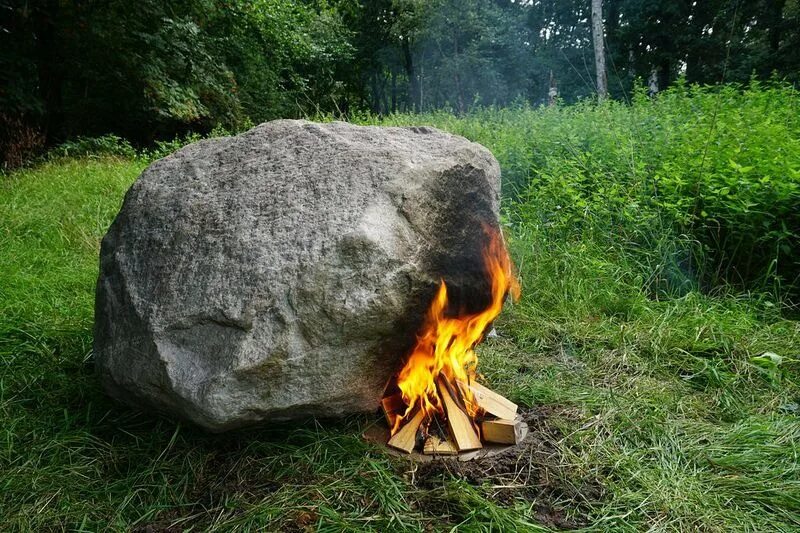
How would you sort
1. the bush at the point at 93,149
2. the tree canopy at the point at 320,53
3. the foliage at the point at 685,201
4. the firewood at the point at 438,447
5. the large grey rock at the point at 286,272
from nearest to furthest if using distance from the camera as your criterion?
the large grey rock at the point at 286,272, the firewood at the point at 438,447, the foliage at the point at 685,201, the bush at the point at 93,149, the tree canopy at the point at 320,53

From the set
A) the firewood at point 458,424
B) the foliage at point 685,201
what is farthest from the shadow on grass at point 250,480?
the foliage at point 685,201

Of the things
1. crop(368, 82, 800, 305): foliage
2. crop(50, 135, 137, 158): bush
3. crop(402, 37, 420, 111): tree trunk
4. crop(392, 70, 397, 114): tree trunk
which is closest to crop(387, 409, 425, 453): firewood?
crop(368, 82, 800, 305): foliage

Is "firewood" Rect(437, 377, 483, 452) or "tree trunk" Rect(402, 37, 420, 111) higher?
"tree trunk" Rect(402, 37, 420, 111)

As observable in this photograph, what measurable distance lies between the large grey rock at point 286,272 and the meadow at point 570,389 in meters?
0.30

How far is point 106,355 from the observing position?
2330 mm

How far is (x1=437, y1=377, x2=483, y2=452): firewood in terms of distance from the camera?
2352mm

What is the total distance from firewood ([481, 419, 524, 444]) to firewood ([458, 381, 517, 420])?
54 millimetres

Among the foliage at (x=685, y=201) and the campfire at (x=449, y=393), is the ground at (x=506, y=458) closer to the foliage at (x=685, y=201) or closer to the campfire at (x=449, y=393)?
the campfire at (x=449, y=393)

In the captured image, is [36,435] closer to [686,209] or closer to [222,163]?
[222,163]

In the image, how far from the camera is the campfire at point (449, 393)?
2348 mm

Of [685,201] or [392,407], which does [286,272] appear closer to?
[392,407]

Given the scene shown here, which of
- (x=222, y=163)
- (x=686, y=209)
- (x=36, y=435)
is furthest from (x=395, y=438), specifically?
(x=686, y=209)

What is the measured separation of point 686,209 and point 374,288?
135 inches

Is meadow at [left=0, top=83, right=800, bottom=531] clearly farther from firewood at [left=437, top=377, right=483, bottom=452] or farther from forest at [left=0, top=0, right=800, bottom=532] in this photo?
firewood at [left=437, top=377, right=483, bottom=452]
